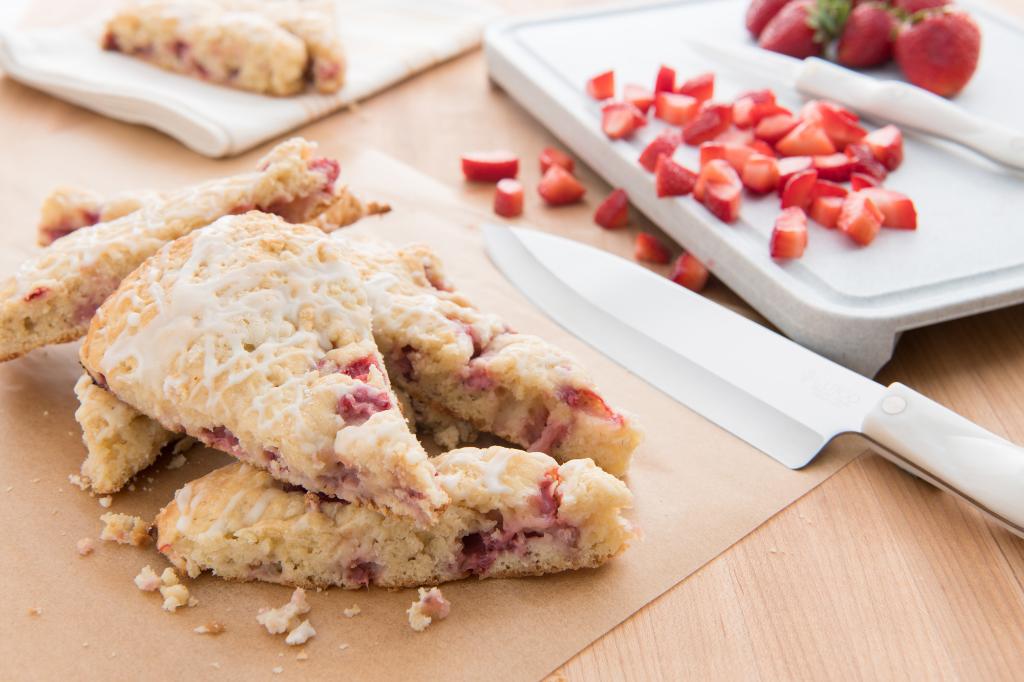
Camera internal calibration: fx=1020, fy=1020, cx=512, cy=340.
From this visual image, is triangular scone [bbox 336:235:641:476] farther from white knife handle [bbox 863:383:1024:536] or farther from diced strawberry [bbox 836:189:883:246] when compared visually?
diced strawberry [bbox 836:189:883:246]

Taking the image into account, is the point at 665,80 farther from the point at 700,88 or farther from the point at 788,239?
the point at 788,239

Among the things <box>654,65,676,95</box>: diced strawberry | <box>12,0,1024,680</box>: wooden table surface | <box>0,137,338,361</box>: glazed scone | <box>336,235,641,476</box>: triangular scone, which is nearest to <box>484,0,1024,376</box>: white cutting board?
<box>654,65,676,95</box>: diced strawberry

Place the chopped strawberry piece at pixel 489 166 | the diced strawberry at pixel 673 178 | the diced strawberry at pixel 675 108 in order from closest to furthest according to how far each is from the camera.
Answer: the diced strawberry at pixel 673 178
the diced strawberry at pixel 675 108
the chopped strawberry piece at pixel 489 166

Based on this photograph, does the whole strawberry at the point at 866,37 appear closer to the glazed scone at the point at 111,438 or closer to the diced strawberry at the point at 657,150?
the diced strawberry at the point at 657,150

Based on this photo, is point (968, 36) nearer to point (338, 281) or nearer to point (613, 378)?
point (613, 378)

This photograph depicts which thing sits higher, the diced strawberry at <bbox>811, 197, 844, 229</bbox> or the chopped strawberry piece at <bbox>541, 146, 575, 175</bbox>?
the diced strawberry at <bbox>811, 197, 844, 229</bbox>

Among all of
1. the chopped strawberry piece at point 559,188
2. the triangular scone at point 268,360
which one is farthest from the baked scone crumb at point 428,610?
the chopped strawberry piece at point 559,188

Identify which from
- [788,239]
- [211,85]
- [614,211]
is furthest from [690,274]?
[211,85]
